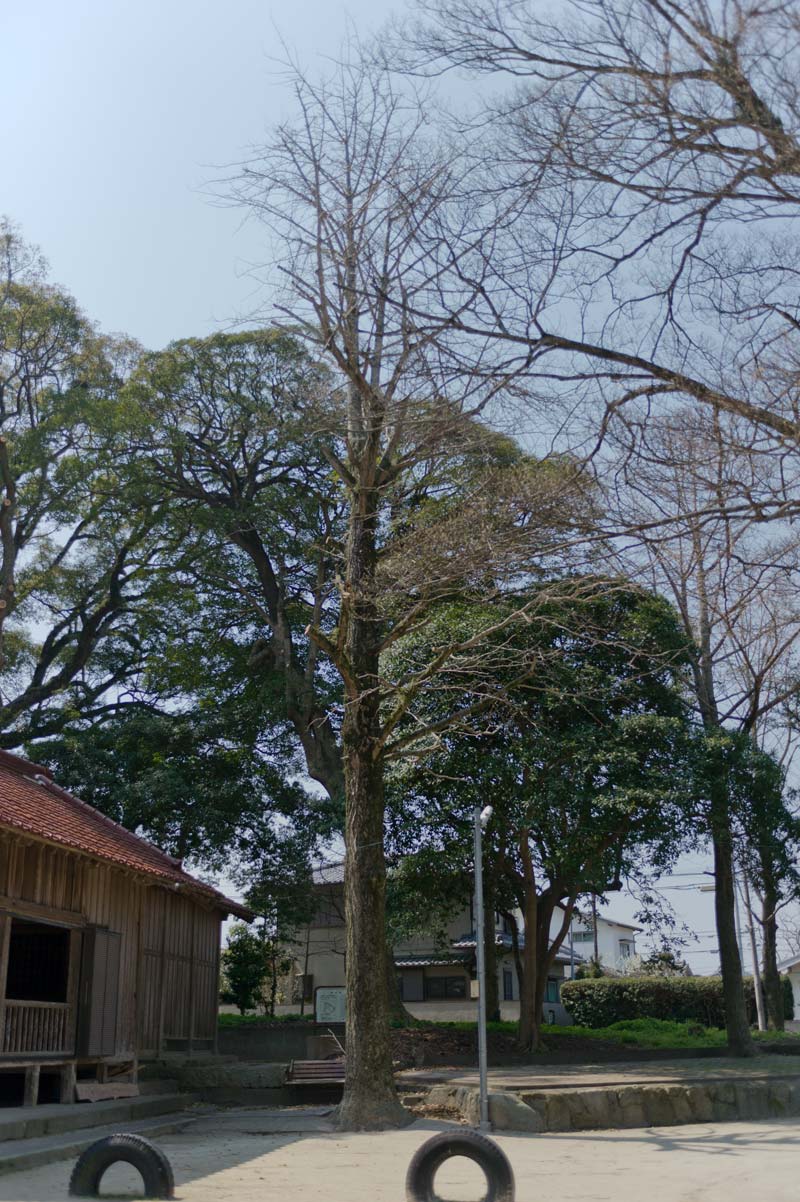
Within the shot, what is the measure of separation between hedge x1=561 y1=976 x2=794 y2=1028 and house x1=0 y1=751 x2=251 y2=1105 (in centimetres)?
1519

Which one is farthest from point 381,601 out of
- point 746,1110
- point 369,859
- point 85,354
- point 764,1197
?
point 85,354

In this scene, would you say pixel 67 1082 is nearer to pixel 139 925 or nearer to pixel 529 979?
pixel 139 925

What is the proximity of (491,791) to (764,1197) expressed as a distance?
11.0m

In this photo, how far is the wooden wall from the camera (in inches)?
528

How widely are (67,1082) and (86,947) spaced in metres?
1.66

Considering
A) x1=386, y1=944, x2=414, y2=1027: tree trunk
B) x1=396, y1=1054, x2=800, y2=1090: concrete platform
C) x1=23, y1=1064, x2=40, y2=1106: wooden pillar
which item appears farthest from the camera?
x1=386, y1=944, x2=414, y2=1027: tree trunk

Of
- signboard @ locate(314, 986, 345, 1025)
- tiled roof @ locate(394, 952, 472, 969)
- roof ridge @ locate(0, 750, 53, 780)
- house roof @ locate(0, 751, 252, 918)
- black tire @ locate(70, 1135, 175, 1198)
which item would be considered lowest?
black tire @ locate(70, 1135, 175, 1198)

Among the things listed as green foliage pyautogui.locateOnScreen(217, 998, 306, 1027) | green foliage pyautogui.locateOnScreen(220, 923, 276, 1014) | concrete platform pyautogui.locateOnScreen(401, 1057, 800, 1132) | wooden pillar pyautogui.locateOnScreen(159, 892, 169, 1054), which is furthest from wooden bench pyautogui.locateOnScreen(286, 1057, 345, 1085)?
green foliage pyautogui.locateOnScreen(220, 923, 276, 1014)

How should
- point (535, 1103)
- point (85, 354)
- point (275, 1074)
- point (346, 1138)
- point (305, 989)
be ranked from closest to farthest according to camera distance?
point (346, 1138) → point (535, 1103) → point (275, 1074) → point (85, 354) → point (305, 989)

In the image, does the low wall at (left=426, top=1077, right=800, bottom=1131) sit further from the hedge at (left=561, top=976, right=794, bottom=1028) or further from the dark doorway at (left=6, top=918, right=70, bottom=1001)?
the hedge at (left=561, top=976, right=794, bottom=1028)

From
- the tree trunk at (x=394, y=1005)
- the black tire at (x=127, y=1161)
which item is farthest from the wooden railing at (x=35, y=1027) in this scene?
the tree trunk at (x=394, y=1005)

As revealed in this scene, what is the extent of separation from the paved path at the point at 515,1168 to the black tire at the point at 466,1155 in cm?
53

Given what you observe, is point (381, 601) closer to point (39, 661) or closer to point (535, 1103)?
point (535, 1103)

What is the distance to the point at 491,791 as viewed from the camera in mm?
18922
